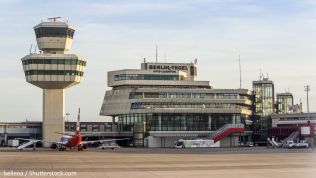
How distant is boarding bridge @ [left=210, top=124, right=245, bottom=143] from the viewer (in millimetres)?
164375

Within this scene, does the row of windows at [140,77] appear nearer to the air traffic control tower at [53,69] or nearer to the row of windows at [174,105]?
the row of windows at [174,105]

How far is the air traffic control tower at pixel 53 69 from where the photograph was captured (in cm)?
15675

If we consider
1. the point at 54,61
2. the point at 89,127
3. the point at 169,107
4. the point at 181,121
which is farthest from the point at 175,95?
the point at 54,61

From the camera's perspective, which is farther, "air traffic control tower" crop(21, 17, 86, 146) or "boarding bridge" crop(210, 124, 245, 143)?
"boarding bridge" crop(210, 124, 245, 143)

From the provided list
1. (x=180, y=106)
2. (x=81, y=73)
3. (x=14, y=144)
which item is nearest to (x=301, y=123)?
(x=180, y=106)

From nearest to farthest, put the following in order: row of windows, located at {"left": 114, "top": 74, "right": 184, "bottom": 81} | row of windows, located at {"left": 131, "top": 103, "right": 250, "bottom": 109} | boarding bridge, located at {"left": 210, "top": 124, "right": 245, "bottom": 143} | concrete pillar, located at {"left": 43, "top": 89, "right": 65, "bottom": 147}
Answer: concrete pillar, located at {"left": 43, "top": 89, "right": 65, "bottom": 147} → boarding bridge, located at {"left": 210, "top": 124, "right": 245, "bottom": 143} → row of windows, located at {"left": 131, "top": 103, "right": 250, "bottom": 109} → row of windows, located at {"left": 114, "top": 74, "right": 184, "bottom": 81}

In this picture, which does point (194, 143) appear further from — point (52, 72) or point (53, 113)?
point (52, 72)

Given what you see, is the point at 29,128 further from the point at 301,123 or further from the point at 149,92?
the point at 301,123

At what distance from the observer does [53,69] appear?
15650 centimetres

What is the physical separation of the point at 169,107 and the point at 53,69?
113ft

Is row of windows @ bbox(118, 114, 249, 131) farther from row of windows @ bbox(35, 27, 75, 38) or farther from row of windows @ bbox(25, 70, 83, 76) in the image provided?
row of windows @ bbox(35, 27, 75, 38)

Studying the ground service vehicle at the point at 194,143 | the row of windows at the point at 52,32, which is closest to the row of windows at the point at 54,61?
the row of windows at the point at 52,32

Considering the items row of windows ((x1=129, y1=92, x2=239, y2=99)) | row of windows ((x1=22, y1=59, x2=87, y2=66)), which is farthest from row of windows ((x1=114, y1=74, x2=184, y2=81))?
row of windows ((x1=22, y1=59, x2=87, y2=66))

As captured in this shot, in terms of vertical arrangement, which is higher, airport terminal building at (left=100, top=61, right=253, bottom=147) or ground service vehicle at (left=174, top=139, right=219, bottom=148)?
airport terminal building at (left=100, top=61, right=253, bottom=147)
